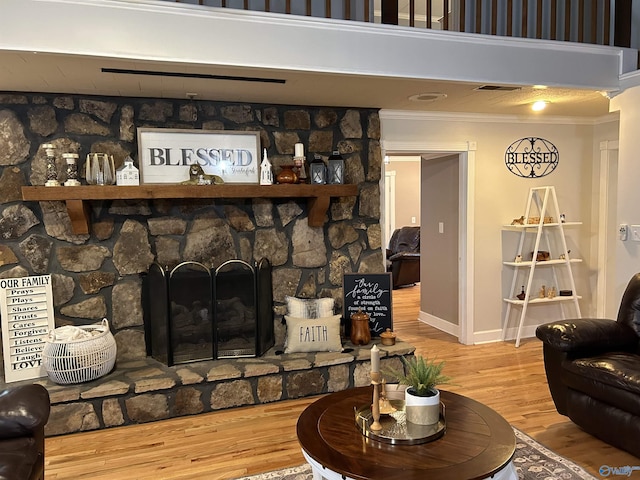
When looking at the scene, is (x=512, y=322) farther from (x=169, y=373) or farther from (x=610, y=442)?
(x=169, y=373)

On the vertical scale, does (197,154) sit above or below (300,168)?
above

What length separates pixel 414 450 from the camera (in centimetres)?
186

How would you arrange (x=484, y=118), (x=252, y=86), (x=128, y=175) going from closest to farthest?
(x=252, y=86), (x=128, y=175), (x=484, y=118)

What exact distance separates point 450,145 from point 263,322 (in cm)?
241

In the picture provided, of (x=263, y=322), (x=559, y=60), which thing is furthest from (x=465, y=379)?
(x=559, y=60)

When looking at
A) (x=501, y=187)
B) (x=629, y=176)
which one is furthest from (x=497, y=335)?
(x=629, y=176)

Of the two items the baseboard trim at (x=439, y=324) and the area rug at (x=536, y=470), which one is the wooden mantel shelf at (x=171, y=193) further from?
the baseboard trim at (x=439, y=324)

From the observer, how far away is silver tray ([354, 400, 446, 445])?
6.31 feet

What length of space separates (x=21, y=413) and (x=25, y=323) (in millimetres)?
1606

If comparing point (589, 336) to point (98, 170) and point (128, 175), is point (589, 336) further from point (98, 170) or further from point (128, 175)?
point (98, 170)

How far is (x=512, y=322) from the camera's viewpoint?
499 centimetres

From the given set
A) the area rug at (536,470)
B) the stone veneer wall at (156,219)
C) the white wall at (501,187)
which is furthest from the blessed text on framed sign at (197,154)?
the area rug at (536,470)

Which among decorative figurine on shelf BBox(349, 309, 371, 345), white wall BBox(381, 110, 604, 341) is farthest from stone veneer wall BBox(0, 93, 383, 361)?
white wall BBox(381, 110, 604, 341)

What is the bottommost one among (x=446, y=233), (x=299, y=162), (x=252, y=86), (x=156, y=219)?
(x=446, y=233)
